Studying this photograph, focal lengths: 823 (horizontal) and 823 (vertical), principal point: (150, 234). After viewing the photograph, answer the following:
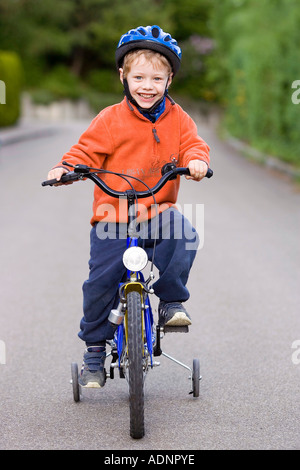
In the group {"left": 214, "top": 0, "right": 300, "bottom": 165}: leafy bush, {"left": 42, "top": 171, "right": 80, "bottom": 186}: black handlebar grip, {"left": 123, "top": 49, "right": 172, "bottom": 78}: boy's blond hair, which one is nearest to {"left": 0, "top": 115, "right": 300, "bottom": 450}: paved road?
{"left": 42, "top": 171, "right": 80, "bottom": 186}: black handlebar grip

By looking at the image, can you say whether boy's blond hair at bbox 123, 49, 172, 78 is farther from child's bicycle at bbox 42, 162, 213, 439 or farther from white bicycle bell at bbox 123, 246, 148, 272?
white bicycle bell at bbox 123, 246, 148, 272

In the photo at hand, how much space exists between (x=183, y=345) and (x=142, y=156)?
1.75 m

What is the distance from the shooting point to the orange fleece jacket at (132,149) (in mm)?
4070

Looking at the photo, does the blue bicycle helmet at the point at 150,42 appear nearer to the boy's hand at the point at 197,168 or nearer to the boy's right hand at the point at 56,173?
the boy's hand at the point at 197,168

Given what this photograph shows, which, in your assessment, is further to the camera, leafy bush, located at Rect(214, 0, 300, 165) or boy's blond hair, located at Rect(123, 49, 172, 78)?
leafy bush, located at Rect(214, 0, 300, 165)

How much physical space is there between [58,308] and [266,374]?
6.83 feet

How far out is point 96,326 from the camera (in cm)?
425

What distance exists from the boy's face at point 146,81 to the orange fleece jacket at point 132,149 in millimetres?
73

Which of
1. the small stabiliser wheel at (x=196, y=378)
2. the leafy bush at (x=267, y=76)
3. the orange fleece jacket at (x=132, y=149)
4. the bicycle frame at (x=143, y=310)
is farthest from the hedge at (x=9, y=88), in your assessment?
the bicycle frame at (x=143, y=310)

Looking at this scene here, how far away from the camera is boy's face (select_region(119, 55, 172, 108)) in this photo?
13.1 ft

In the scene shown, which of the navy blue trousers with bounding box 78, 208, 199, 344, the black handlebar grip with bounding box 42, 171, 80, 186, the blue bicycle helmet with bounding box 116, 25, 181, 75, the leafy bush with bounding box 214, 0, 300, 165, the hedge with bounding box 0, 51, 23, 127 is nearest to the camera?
the black handlebar grip with bounding box 42, 171, 80, 186

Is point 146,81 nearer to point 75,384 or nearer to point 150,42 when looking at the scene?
point 150,42

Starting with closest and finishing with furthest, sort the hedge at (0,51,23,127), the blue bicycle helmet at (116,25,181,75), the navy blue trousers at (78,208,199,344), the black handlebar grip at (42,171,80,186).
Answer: the black handlebar grip at (42,171,80,186), the blue bicycle helmet at (116,25,181,75), the navy blue trousers at (78,208,199,344), the hedge at (0,51,23,127)
